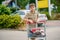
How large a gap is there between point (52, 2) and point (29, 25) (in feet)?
43.5

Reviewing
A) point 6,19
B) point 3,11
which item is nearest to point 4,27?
point 6,19

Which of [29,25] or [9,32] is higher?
[29,25]

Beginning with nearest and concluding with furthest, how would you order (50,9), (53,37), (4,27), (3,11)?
(53,37)
(4,27)
(3,11)
(50,9)

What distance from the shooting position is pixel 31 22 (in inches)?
344

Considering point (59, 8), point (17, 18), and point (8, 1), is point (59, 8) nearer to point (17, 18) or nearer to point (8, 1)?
point (8, 1)

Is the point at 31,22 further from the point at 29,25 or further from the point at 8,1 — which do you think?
the point at 8,1

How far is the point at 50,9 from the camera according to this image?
2150cm

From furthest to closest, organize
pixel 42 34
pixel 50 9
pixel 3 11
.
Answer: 1. pixel 50 9
2. pixel 3 11
3. pixel 42 34

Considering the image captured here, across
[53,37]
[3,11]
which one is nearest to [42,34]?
[53,37]

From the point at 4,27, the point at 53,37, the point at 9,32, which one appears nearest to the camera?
the point at 53,37

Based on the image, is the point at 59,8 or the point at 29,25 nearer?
the point at 29,25

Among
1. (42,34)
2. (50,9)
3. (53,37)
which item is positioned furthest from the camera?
(50,9)

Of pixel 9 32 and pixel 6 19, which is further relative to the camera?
pixel 6 19

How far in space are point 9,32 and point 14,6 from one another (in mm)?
7456
